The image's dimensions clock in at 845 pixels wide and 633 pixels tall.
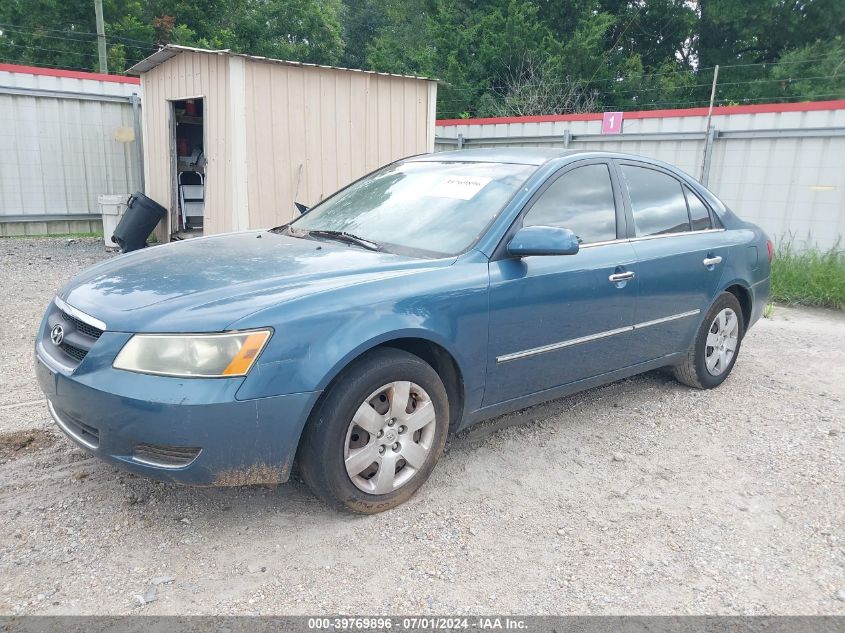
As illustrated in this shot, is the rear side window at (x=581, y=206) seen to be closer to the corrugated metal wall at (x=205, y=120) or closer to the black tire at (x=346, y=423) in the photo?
the black tire at (x=346, y=423)

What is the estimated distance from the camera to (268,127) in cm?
871

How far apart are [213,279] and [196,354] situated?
1.65 feet

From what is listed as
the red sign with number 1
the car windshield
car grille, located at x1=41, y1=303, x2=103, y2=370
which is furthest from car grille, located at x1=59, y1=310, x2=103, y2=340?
the red sign with number 1

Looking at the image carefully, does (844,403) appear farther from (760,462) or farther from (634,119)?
(634,119)

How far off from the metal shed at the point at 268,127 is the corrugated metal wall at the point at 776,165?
9.67 feet

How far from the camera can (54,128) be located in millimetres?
11344

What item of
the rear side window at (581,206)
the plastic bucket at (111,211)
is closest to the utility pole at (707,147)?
the rear side window at (581,206)

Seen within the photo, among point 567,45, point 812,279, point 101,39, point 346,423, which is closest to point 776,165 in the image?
point 812,279

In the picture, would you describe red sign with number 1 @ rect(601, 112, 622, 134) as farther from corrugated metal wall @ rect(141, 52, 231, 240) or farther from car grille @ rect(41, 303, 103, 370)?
car grille @ rect(41, 303, 103, 370)

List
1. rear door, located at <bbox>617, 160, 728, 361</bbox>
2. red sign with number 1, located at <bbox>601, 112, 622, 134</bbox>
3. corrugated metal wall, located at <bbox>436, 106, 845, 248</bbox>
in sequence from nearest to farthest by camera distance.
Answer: rear door, located at <bbox>617, 160, 728, 361</bbox> < corrugated metal wall, located at <bbox>436, 106, 845, 248</bbox> < red sign with number 1, located at <bbox>601, 112, 622, 134</bbox>

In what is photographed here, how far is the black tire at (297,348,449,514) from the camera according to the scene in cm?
291

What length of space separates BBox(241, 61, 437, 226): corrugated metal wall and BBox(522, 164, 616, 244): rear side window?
5.47 meters

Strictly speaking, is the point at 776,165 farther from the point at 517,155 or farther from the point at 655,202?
the point at 517,155

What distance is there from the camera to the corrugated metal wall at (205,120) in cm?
867
